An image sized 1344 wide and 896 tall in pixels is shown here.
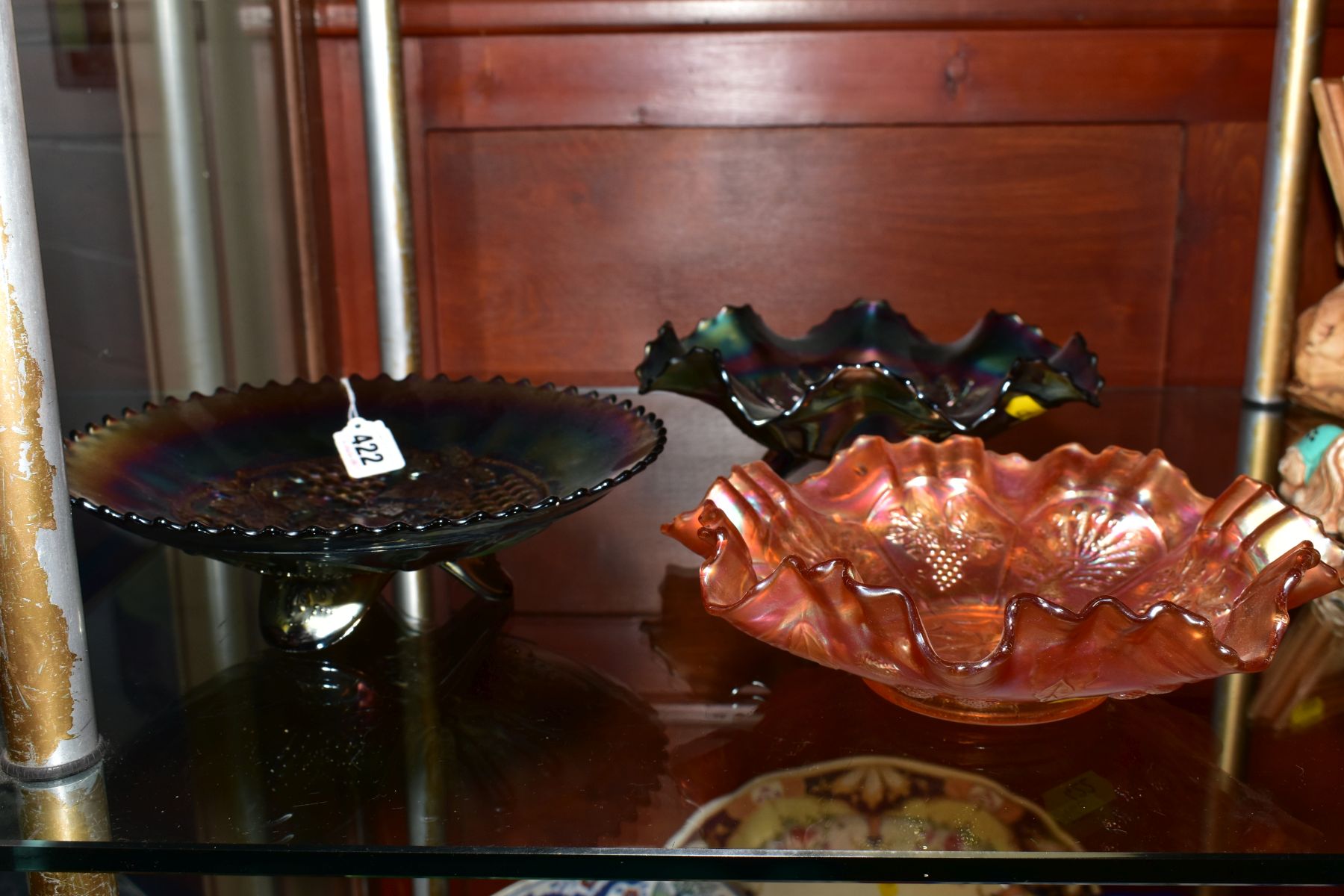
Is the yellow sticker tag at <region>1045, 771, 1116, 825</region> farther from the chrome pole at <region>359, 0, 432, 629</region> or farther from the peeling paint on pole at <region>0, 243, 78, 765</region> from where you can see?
the chrome pole at <region>359, 0, 432, 629</region>

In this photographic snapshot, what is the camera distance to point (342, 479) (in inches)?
26.8

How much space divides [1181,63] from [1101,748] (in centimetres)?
74

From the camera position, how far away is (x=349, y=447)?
27.0 inches

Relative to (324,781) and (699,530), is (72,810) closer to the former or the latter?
(324,781)

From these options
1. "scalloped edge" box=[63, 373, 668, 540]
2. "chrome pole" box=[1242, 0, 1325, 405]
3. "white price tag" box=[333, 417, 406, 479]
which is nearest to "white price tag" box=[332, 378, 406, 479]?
"white price tag" box=[333, 417, 406, 479]

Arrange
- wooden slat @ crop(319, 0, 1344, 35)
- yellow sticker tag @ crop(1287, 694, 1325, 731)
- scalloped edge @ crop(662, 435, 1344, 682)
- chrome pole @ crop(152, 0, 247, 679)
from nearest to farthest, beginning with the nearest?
scalloped edge @ crop(662, 435, 1344, 682) < yellow sticker tag @ crop(1287, 694, 1325, 731) < chrome pole @ crop(152, 0, 247, 679) < wooden slat @ crop(319, 0, 1344, 35)

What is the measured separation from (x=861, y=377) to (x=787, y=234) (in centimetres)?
43

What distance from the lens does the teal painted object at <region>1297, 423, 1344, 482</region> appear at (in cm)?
74

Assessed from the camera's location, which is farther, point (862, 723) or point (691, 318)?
point (691, 318)

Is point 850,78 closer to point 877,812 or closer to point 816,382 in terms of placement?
point 816,382

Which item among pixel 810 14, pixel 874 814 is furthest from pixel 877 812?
pixel 810 14

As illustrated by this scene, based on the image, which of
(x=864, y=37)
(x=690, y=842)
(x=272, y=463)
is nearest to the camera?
(x=690, y=842)

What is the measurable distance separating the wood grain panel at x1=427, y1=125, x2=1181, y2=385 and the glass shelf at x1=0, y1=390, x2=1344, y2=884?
1.48 feet

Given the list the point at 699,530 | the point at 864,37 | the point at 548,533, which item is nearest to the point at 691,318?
the point at 864,37
